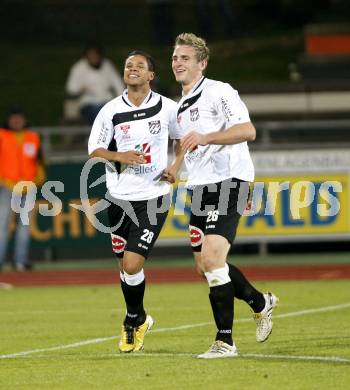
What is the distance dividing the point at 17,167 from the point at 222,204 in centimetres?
988

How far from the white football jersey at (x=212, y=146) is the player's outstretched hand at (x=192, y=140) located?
0.42m

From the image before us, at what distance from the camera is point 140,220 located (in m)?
10.6

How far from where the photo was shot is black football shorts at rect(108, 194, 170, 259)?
1053 centimetres

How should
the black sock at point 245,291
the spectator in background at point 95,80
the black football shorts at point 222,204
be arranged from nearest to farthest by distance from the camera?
the black football shorts at point 222,204, the black sock at point 245,291, the spectator in background at point 95,80

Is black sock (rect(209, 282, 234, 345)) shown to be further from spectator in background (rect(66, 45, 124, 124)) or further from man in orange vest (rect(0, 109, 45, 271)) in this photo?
spectator in background (rect(66, 45, 124, 124))

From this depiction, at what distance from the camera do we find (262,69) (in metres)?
35.0

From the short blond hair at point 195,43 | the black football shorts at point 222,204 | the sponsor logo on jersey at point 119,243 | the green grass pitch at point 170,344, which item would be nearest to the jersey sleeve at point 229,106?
the short blond hair at point 195,43

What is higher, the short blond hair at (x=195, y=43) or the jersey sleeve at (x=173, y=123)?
the short blond hair at (x=195, y=43)

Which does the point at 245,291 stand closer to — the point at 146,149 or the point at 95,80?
the point at 146,149

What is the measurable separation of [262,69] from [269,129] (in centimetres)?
1430

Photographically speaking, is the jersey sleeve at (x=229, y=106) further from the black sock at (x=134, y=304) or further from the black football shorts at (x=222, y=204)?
the black sock at (x=134, y=304)

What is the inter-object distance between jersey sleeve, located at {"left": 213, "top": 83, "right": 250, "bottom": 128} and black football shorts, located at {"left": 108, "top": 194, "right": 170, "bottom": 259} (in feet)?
3.31

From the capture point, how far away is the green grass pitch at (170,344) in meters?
8.80

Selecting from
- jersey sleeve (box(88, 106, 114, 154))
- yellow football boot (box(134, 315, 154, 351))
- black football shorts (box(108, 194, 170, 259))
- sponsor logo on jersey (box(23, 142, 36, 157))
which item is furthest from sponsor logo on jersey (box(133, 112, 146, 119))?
sponsor logo on jersey (box(23, 142, 36, 157))
